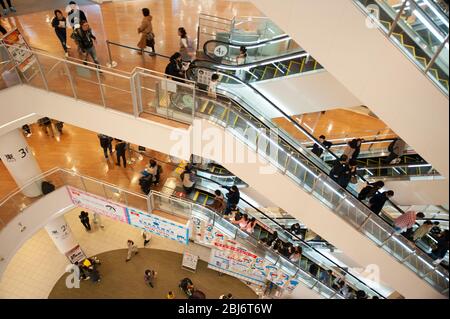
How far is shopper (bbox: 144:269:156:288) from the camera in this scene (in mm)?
11097

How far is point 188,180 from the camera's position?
8.84 m

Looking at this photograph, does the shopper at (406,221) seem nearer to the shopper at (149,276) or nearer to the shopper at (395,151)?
the shopper at (395,151)

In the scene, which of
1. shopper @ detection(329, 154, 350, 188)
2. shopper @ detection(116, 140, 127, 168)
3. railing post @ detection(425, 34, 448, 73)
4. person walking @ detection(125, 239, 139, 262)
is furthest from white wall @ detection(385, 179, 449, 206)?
person walking @ detection(125, 239, 139, 262)

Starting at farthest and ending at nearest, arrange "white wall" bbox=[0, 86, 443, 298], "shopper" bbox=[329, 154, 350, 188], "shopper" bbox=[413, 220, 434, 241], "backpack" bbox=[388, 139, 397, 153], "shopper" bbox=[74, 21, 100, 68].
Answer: "backpack" bbox=[388, 139, 397, 153]
"shopper" bbox=[413, 220, 434, 241]
"shopper" bbox=[329, 154, 350, 188]
"shopper" bbox=[74, 21, 100, 68]
"white wall" bbox=[0, 86, 443, 298]

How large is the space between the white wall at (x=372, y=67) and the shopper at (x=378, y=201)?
2.57 m

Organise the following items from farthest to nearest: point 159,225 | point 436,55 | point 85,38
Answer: point 159,225 → point 85,38 → point 436,55

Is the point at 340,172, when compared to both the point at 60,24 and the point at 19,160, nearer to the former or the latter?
the point at 60,24

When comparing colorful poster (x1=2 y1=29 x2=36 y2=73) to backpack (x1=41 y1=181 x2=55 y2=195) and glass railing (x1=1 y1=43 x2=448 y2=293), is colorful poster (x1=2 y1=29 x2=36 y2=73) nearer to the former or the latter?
glass railing (x1=1 y1=43 x2=448 y2=293)

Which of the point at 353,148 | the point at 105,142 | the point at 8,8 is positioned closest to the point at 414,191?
the point at 353,148

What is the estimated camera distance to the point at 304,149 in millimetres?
8461

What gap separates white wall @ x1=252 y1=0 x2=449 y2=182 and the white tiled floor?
8521 mm

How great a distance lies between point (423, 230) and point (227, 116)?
15.9ft

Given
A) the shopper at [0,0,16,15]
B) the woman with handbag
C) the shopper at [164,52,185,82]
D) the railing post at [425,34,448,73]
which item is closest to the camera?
the railing post at [425,34,448,73]

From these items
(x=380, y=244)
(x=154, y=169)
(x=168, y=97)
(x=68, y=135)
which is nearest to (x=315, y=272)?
(x=380, y=244)
